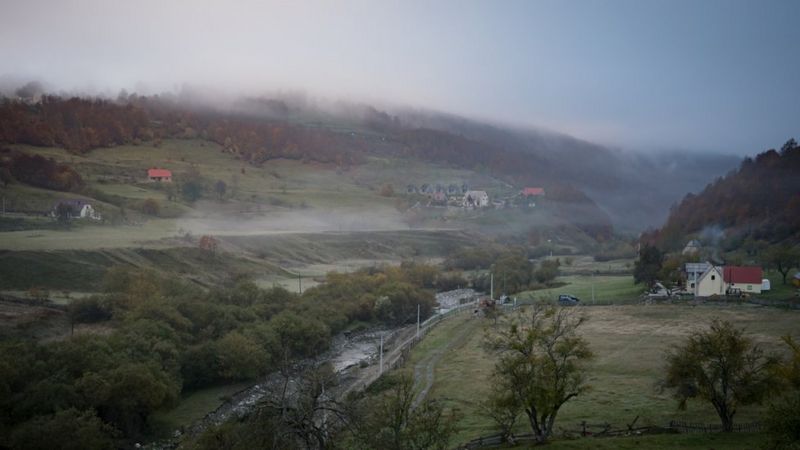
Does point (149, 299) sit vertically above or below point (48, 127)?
below

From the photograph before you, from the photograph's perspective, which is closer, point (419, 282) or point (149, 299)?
point (149, 299)

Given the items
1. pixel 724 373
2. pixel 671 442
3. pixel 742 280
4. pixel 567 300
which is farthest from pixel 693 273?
pixel 671 442

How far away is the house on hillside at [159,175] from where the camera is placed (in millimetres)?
128875

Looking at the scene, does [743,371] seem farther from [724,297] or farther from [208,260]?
[208,260]

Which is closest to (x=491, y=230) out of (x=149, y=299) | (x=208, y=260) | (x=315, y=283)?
(x=315, y=283)

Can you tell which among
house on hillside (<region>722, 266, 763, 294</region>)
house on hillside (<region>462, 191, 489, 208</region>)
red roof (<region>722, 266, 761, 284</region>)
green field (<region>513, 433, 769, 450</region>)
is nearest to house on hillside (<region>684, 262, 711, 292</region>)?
red roof (<region>722, 266, 761, 284</region>)

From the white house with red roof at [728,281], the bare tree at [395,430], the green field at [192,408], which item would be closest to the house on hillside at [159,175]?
the green field at [192,408]

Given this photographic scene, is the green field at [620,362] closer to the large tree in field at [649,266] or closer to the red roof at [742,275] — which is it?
the red roof at [742,275]

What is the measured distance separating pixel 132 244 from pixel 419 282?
43.0 metres

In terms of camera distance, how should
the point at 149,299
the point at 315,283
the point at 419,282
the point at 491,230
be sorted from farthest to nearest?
the point at 491,230 → the point at 419,282 → the point at 315,283 → the point at 149,299

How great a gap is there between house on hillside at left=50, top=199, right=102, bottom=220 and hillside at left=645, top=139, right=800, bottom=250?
336ft

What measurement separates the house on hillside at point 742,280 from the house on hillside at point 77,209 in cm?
8435

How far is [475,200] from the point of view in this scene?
185m

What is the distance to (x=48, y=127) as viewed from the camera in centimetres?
12688
